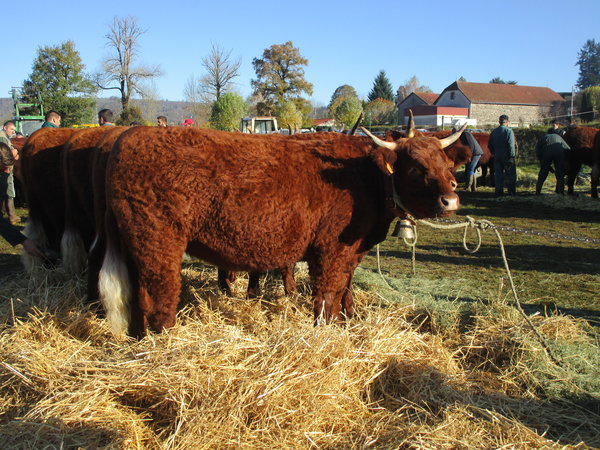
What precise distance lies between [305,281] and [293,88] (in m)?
38.7

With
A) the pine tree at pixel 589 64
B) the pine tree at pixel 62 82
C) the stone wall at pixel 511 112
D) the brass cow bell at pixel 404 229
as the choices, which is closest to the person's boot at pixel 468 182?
the brass cow bell at pixel 404 229

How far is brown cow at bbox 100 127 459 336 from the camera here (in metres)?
3.38

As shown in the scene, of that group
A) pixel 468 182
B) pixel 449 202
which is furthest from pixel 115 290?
pixel 468 182

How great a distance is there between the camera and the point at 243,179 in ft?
11.5

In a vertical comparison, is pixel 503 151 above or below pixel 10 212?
above

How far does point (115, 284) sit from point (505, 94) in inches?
2446

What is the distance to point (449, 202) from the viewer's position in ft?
11.7

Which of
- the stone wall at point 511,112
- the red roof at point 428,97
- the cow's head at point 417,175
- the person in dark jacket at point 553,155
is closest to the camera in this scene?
the cow's head at point 417,175

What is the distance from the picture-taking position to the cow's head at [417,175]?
Answer: 145 inches

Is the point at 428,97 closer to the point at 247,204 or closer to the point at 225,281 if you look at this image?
the point at 225,281

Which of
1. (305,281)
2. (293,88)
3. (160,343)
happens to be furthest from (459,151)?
(293,88)

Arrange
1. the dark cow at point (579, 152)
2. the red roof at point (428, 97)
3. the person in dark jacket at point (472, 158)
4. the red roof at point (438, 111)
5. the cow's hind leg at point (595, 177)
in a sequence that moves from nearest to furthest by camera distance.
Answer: the cow's hind leg at point (595, 177)
the person in dark jacket at point (472, 158)
the dark cow at point (579, 152)
the red roof at point (438, 111)
the red roof at point (428, 97)

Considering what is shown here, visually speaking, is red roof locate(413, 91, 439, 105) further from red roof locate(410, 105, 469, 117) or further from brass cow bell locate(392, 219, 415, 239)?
brass cow bell locate(392, 219, 415, 239)

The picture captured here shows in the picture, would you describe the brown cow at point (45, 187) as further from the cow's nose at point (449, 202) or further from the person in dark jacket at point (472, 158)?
the person in dark jacket at point (472, 158)
